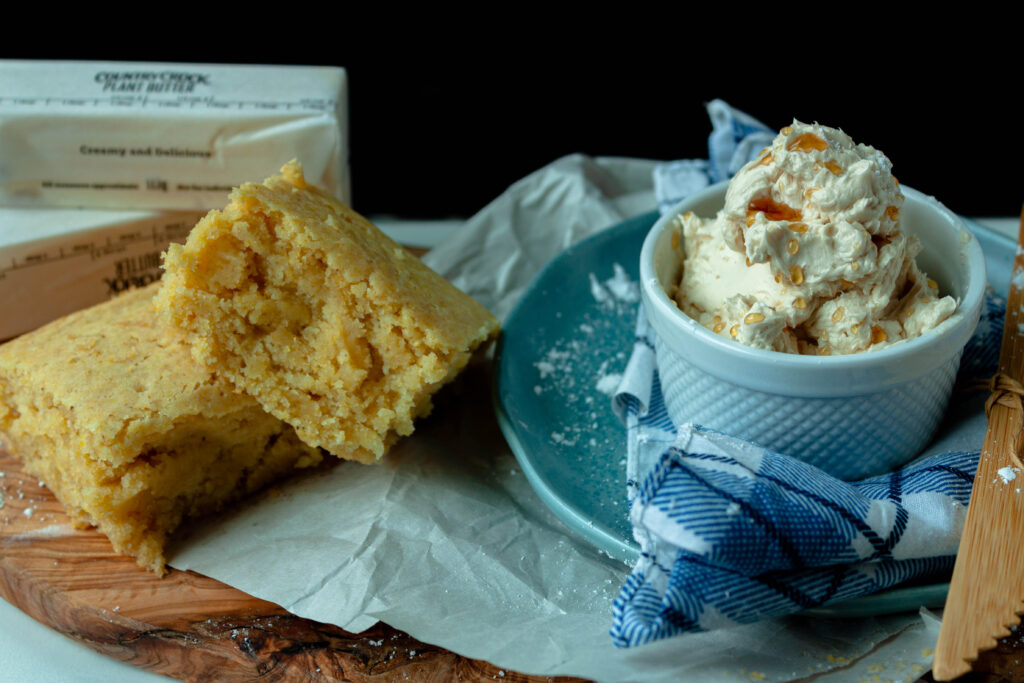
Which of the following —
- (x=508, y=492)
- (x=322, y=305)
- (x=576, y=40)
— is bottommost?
(x=508, y=492)

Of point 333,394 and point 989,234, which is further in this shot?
point 989,234

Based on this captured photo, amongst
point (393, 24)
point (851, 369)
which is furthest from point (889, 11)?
point (851, 369)

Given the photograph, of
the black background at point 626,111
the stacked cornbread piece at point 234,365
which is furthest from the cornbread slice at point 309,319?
the black background at point 626,111

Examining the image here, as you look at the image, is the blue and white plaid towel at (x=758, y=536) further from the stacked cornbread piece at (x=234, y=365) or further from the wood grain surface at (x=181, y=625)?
the stacked cornbread piece at (x=234, y=365)

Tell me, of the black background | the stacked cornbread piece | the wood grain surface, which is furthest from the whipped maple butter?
the black background

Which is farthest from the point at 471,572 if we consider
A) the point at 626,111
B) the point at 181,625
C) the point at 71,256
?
the point at 626,111

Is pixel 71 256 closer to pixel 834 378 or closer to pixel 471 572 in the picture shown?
pixel 471 572

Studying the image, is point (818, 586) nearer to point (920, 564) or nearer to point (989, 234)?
point (920, 564)

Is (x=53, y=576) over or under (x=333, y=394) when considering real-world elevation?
under
